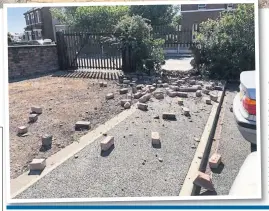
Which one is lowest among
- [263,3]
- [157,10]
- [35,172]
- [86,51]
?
[35,172]

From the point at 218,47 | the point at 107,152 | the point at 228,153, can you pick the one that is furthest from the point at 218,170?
the point at 218,47

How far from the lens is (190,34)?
15.6 feet

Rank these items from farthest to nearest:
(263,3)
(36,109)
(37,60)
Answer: (37,60), (36,109), (263,3)

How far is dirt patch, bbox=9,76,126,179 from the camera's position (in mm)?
2539

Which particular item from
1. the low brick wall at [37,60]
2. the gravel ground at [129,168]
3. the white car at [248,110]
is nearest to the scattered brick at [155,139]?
the gravel ground at [129,168]

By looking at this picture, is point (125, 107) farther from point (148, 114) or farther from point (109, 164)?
point (109, 164)

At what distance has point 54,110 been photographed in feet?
11.4

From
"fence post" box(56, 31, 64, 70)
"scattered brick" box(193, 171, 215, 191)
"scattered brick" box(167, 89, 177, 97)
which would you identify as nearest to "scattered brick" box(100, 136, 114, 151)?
"scattered brick" box(193, 171, 215, 191)

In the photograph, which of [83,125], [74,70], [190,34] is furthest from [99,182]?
[74,70]

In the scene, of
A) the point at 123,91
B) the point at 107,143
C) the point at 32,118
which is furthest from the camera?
the point at 123,91

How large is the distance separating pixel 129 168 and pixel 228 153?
96cm

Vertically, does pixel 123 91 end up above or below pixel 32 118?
above

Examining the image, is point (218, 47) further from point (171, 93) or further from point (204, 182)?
point (204, 182)

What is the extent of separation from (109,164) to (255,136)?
3.94ft
